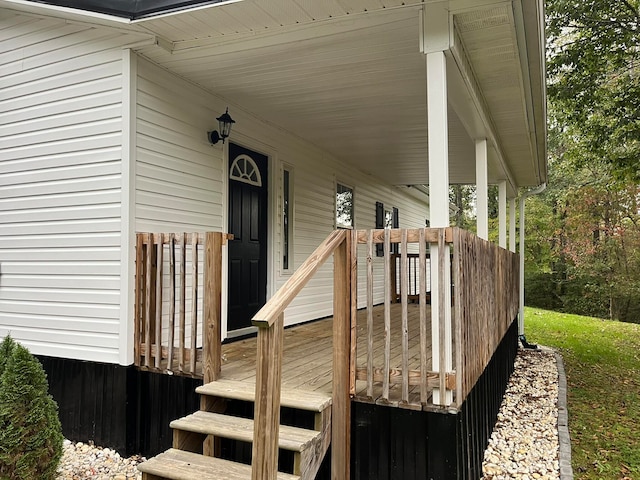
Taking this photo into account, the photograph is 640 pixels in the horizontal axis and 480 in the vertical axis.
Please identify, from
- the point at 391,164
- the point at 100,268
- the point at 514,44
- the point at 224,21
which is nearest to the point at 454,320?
the point at 514,44

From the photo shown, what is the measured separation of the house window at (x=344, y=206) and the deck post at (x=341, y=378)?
15.9 ft

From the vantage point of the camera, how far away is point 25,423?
2.61 meters

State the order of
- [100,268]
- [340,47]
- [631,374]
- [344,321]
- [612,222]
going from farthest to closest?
[612,222] < [631,374] < [100,268] < [340,47] < [344,321]

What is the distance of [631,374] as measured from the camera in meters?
6.77

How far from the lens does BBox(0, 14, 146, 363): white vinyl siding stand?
11.7 feet

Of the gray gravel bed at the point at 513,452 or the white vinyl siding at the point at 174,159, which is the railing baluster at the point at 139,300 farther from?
the gray gravel bed at the point at 513,452

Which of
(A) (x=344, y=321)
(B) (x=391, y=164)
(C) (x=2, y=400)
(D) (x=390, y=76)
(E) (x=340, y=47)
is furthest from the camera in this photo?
(B) (x=391, y=164)

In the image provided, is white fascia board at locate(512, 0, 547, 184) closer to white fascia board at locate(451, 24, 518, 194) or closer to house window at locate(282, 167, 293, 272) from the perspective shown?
white fascia board at locate(451, 24, 518, 194)

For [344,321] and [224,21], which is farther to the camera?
[224,21]

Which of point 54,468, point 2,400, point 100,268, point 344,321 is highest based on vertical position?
point 100,268

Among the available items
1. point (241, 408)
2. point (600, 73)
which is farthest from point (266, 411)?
point (600, 73)

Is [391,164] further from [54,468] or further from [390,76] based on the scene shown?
[54,468]

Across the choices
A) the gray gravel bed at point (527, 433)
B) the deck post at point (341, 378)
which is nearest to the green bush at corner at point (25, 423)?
the deck post at point (341, 378)

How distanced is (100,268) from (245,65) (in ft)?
6.53
